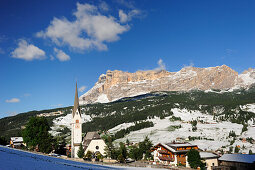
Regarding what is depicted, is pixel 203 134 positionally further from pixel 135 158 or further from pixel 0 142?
pixel 0 142

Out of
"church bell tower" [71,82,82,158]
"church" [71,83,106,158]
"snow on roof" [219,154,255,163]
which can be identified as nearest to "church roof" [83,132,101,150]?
"church" [71,83,106,158]

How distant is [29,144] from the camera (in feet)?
224

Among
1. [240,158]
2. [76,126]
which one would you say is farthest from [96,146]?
[240,158]

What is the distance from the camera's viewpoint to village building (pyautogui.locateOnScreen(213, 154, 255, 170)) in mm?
48519

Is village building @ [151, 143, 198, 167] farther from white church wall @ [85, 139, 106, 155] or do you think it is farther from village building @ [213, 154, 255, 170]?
white church wall @ [85, 139, 106, 155]

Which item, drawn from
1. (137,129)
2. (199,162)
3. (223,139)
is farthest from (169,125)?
(199,162)

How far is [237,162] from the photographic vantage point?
51.6 metres

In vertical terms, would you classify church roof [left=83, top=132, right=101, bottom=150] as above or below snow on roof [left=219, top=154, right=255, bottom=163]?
above

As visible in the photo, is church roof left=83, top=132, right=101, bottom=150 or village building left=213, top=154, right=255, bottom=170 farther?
church roof left=83, top=132, right=101, bottom=150

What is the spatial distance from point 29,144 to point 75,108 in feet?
82.2

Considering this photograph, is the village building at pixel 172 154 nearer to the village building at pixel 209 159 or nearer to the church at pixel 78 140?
the village building at pixel 209 159

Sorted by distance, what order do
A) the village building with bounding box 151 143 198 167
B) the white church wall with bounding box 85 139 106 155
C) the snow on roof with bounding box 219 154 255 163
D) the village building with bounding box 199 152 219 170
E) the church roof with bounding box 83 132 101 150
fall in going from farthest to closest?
the church roof with bounding box 83 132 101 150 < the white church wall with bounding box 85 139 106 155 < the village building with bounding box 151 143 198 167 < the village building with bounding box 199 152 219 170 < the snow on roof with bounding box 219 154 255 163

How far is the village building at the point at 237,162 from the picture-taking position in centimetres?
4852

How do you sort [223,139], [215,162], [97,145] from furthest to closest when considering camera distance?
[223,139]
[97,145]
[215,162]
